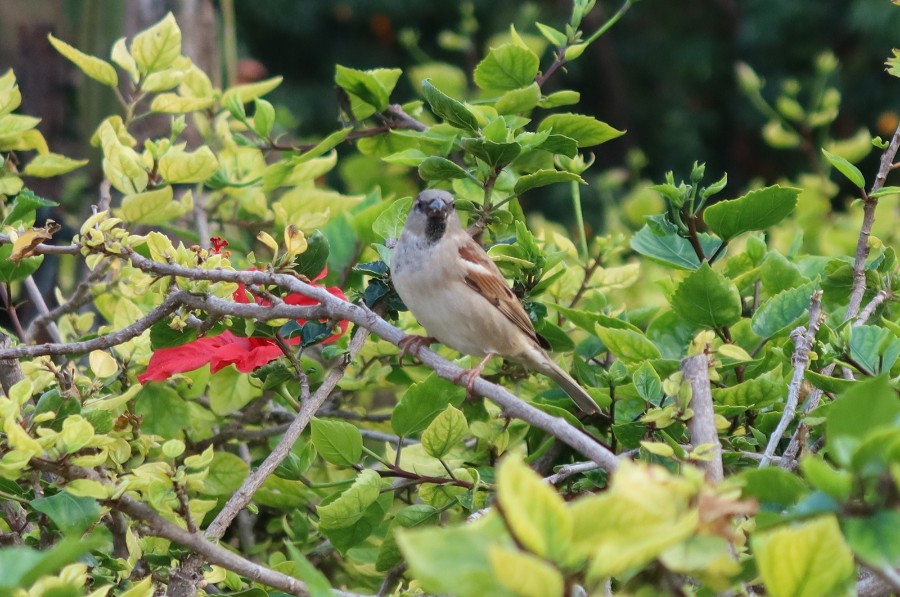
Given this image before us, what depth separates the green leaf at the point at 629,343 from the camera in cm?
173

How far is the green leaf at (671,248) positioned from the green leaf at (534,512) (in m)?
1.07

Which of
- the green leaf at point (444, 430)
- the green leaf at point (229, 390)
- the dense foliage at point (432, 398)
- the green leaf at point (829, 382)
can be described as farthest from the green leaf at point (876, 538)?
the green leaf at point (229, 390)

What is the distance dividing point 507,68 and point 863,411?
4.16ft

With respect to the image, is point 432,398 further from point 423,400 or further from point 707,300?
point 707,300

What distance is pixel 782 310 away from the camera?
176cm

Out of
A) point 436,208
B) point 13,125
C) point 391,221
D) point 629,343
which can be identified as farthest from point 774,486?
point 13,125

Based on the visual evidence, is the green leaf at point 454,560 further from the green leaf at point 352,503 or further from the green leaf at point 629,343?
the green leaf at point 629,343

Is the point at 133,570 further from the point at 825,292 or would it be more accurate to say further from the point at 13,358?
the point at 825,292

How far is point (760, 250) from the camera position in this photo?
2.11 m

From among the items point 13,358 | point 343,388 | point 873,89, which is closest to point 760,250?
point 343,388

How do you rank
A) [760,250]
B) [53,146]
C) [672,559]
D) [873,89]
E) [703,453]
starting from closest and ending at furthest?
[672,559], [703,453], [760,250], [53,146], [873,89]

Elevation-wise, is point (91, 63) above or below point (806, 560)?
above

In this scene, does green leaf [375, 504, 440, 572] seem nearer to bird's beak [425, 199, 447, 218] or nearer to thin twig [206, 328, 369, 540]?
thin twig [206, 328, 369, 540]

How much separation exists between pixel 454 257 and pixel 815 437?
1087 mm
